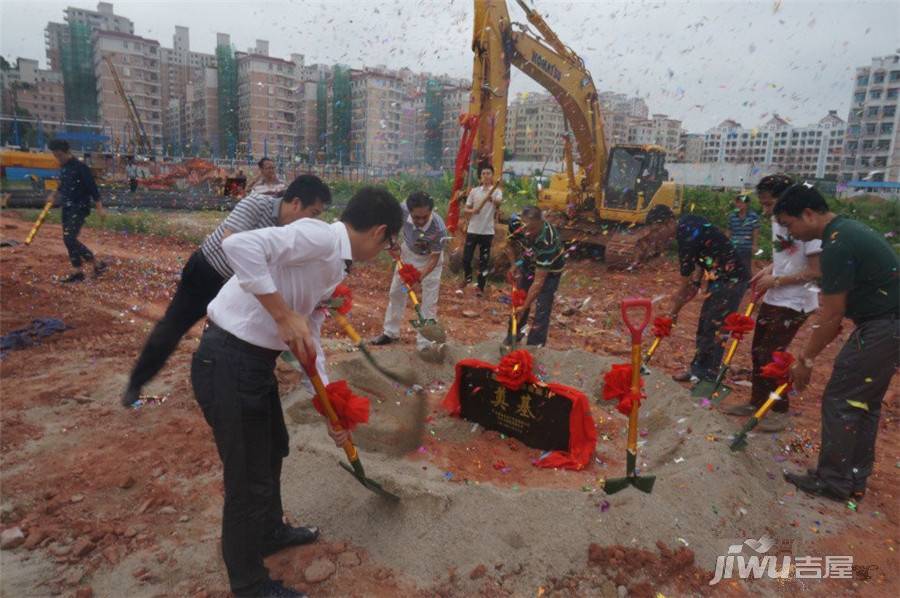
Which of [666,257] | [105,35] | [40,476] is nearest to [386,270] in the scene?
[666,257]

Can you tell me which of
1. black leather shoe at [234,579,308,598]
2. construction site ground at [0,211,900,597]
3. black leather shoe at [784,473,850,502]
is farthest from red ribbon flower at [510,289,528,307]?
black leather shoe at [234,579,308,598]

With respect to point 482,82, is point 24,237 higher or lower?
lower

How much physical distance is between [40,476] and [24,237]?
387 inches

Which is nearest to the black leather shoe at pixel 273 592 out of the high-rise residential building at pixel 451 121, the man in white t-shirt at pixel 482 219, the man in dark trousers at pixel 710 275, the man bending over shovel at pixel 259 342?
the man bending over shovel at pixel 259 342

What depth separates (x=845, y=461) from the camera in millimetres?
3264

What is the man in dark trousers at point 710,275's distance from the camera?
4.70 metres

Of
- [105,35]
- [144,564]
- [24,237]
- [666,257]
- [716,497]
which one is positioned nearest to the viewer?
[144,564]

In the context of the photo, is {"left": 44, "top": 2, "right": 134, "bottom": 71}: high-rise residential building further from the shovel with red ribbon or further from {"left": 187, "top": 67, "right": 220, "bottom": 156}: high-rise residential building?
the shovel with red ribbon

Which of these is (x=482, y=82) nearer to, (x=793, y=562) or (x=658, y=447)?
(x=658, y=447)

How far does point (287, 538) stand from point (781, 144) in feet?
62.2

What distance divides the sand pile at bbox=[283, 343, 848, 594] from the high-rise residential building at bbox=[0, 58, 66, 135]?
141ft

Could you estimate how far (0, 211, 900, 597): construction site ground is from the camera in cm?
251

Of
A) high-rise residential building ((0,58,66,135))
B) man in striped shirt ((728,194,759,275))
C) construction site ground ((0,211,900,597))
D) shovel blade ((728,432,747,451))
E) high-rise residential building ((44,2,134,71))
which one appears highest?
high-rise residential building ((44,2,134,71))

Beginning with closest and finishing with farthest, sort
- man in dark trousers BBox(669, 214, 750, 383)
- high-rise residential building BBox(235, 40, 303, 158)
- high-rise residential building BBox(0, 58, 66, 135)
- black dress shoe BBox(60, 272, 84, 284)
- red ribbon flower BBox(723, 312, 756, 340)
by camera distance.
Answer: red ribbon flower BBox(723, 312, 756, 340)
man in dark trousers BBox(669, 214, 750, 383)
black dress shoe BBox(60, 272, 84, 284)
high-rise residential building BBox(235, 40, 303, 158)
high-rise residential building BBox(0, 58, 66, 135)
